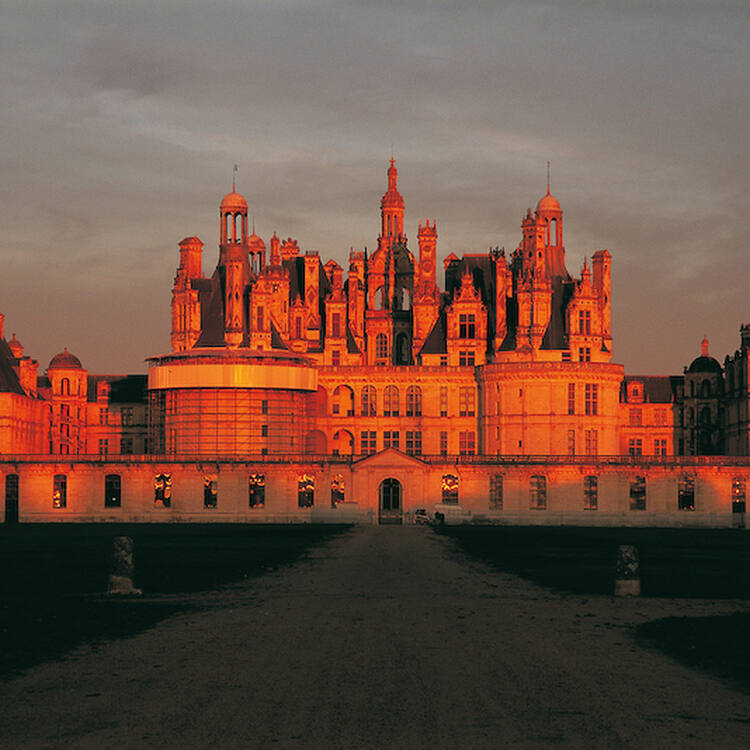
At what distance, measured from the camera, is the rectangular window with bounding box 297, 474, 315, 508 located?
12750cm

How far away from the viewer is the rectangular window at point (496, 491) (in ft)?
422

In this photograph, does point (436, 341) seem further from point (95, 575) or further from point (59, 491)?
point (95, 575)

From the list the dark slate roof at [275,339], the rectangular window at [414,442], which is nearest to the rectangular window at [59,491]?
the dark slate roof at [275,339]

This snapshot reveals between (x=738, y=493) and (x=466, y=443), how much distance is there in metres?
29.2

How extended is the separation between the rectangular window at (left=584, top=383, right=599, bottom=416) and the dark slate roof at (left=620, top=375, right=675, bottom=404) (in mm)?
21113

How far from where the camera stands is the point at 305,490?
128 meters

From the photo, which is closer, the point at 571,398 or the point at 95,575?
the point at 95,575

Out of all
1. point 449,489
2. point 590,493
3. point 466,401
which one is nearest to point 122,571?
point 449,489

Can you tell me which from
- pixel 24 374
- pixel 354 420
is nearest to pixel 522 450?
pixel 354 420

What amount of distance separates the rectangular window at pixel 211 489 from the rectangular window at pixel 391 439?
2185cm

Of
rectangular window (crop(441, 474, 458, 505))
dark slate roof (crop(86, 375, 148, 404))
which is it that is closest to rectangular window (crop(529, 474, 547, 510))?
rectangular window (crop(441, 474, 458, 505))

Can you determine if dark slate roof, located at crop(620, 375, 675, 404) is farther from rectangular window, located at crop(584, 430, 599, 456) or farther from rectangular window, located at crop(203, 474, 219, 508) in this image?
rectangular window, located at crop(203, 474, 219, 508)

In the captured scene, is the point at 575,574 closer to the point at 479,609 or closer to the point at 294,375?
the point at 479,609

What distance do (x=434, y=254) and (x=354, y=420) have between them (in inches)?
802
